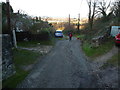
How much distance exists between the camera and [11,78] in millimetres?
7164

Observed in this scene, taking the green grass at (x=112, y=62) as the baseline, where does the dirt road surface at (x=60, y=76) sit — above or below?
below

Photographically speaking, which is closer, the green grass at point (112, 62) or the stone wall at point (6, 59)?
the stone wall at point (6, 59)

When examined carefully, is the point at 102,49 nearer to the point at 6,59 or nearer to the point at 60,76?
the point at 60,76

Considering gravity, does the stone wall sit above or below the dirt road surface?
above

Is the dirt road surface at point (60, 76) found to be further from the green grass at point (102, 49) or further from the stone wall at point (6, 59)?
the green grass at point (102, 49)

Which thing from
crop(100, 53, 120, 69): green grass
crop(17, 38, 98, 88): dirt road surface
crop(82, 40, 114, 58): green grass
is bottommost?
crop(17, 38, 98, 88): dirt road surface

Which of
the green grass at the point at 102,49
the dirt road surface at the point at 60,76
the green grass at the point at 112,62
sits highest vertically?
the green grass at the point at 102,49

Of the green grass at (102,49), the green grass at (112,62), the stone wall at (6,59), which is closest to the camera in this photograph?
the stone wall at (6,59)

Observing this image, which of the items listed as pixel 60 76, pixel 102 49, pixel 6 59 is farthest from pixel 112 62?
pixel 6 59

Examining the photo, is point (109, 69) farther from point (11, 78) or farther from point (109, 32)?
point (109, 32)

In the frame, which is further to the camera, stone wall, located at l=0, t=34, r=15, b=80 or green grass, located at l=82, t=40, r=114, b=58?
green grass, located at l=82, t=40, r=114, b=58

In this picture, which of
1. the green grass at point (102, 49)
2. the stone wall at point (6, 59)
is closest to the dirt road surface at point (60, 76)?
the stone wall at point (6, 59)

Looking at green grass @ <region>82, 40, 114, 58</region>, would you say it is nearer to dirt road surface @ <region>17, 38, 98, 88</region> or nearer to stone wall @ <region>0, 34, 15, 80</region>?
dirt road surface @ <region>17, 38, 98, 88</region>

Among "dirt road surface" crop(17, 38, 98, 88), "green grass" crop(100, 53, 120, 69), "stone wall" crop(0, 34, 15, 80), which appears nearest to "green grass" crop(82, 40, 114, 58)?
"green grass" crop(100, 53, 120, 69)
